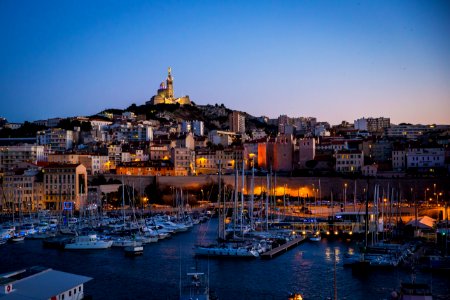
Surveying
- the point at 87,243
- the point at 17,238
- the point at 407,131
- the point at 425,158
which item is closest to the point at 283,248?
the point at 87,243

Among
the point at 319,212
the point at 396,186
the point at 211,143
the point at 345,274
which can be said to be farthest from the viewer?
the point at 211,143

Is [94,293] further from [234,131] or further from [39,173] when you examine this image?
[234,131]

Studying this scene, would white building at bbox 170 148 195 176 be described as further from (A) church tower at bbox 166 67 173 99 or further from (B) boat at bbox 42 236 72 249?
(A) church tower at bbox 166 67 173 99

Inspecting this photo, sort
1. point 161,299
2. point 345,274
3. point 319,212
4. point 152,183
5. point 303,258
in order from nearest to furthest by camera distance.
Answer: point 161,299
point 345,274
point 303,258
point 319,212
point 152,183

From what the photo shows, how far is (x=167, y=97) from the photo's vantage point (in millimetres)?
92125

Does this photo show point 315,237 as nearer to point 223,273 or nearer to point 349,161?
point 223,273

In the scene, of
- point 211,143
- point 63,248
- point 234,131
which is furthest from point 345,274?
point 234,131

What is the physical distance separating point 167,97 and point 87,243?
68.2 meters

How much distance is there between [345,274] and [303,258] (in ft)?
10.3

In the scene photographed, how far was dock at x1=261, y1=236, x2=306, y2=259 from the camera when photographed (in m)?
22.5

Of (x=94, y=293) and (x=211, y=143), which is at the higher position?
(x=211, y=143)

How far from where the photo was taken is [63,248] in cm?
2541

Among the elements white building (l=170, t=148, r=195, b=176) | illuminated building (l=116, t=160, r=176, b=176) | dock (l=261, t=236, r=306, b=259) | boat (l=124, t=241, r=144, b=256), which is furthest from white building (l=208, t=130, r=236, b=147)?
boat (l=124, t=241, r=144, b=256)

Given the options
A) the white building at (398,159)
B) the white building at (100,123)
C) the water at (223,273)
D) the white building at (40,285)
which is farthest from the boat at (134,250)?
the white building at (100,123)
